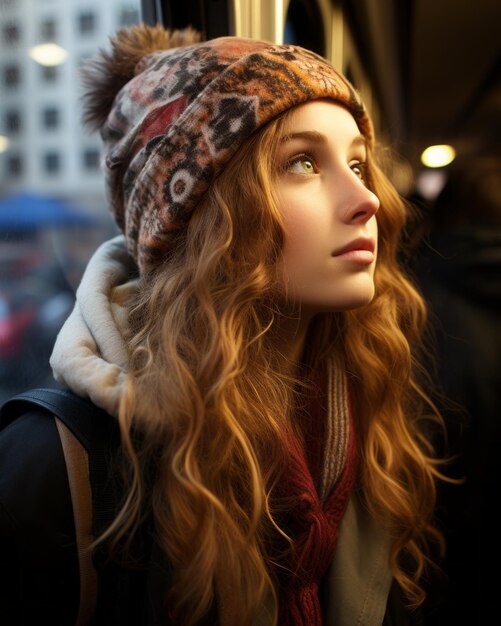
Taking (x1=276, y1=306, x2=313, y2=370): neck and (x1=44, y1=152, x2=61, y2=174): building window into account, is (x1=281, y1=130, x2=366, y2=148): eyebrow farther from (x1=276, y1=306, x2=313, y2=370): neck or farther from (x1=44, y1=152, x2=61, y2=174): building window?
(x1=44, y1=152, x2=61, y2=174): building window

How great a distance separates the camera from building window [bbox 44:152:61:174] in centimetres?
108

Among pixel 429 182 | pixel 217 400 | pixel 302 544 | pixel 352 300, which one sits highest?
pixel 352 300

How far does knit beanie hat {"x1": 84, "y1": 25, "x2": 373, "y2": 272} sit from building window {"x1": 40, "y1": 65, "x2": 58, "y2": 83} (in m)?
0.25

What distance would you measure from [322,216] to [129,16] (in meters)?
0.93

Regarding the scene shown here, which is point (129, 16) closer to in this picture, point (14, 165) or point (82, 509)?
point (14, 165)

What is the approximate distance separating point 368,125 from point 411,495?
2.50 feet

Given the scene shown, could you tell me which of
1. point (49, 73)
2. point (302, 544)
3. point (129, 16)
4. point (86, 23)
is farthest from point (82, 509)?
point (129, 16)

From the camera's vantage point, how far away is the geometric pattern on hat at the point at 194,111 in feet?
2.51

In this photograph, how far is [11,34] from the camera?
959 mm

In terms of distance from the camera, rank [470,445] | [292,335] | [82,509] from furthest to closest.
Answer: [470,445], [292,335], [82,509]

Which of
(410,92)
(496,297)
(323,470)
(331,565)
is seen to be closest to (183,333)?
(323,470)

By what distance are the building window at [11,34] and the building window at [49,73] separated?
0.30ft

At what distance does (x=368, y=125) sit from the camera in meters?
0.95

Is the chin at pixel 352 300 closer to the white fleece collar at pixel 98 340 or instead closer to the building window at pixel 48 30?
the white fleece collar at pixel 98 340
